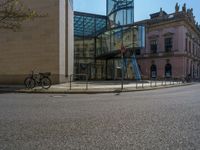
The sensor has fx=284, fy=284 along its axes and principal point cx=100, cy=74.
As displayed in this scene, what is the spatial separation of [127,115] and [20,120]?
3.09 metres

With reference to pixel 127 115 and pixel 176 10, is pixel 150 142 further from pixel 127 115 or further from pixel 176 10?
pixel 176 10

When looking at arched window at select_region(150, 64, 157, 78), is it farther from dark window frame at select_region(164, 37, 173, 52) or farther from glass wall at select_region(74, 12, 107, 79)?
glass wall at select_region(74, 12, 107, 79)

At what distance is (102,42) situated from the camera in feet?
162

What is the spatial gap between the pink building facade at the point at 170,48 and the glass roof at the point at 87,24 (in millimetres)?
18453

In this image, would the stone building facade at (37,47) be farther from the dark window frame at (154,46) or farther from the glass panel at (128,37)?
the dark window frame at (154,46)

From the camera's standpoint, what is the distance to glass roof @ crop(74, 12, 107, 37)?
2100 inches

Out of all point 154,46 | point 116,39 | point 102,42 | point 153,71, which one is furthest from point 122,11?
point 153,71

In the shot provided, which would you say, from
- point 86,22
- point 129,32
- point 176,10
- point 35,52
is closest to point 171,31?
point 176,10

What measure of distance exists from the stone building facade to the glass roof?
952 inches

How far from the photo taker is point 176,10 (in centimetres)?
6975

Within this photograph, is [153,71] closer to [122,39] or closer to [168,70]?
[168,70]

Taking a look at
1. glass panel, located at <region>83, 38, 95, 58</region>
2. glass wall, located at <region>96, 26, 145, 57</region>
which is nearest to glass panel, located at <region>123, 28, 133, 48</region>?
glass wall, located at <region>96, 26, 145, 57</region>

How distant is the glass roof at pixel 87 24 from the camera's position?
175 feet

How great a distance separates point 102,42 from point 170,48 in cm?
2286
